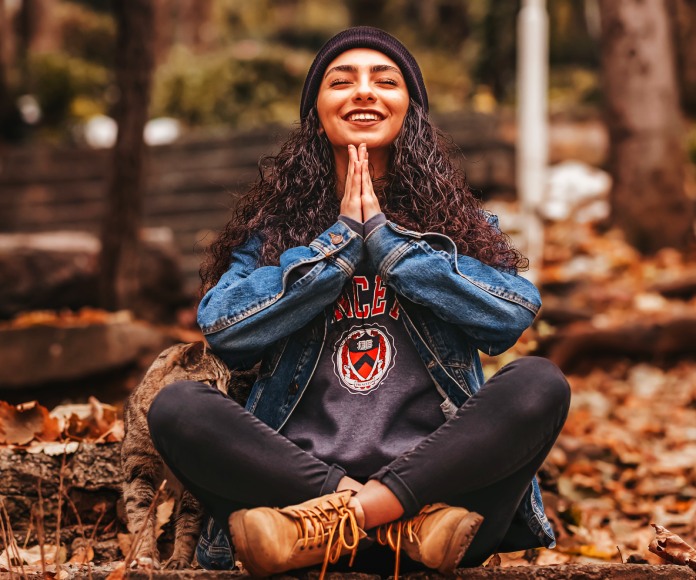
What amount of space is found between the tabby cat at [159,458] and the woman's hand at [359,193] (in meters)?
0.65

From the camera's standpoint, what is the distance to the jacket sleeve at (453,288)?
2.88m

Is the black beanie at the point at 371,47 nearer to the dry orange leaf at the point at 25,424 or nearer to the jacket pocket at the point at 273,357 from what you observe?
the jacket pocket at the point at 273,357

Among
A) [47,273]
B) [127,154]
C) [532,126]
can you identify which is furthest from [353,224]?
[532,126]

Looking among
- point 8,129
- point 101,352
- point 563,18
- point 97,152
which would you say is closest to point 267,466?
point 101,352

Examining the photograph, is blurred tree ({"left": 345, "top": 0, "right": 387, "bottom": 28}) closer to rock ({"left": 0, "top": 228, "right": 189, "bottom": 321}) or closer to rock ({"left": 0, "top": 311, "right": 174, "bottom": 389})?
rock ({"left": 0, "top": 228, "right": 189, "bottom": 321})

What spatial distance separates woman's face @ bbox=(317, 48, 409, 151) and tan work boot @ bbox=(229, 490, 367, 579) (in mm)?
1173

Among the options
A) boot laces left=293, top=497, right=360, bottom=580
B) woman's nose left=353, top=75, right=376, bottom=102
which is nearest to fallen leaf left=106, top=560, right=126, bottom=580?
boot laces left=293, top=497, right=360, bottom=580

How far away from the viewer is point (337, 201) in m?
3.32

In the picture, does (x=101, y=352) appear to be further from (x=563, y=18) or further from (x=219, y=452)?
(x=563, y=18)

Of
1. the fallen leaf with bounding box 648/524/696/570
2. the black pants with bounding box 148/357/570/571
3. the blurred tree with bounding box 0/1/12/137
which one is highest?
the blurred tree with bounding box 0/1/12/137

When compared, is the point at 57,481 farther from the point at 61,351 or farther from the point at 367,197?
the point at 61,351

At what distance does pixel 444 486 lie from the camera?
2635mm

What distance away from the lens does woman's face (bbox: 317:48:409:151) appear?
3.19 m

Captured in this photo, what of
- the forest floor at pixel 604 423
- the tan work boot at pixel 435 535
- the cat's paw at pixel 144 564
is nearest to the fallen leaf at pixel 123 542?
the forest floor at pixel 604 423
